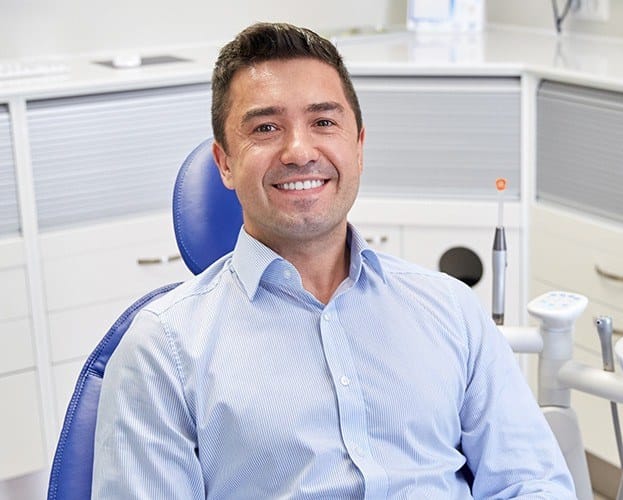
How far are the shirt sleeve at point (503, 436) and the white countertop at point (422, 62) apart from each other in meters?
1.15

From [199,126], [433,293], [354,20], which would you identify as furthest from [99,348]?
[354,20]

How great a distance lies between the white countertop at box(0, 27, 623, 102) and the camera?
2.68 meters

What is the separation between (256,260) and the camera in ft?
4.99

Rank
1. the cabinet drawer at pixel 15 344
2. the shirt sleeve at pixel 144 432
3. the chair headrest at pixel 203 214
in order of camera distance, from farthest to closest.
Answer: the cabinet drawer at pixel 15 344
the chair headrest at pixel 203 214
the shirt sleeve at pixel 144 432

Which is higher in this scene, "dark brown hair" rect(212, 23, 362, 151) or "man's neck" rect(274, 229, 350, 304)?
"dark brown hair" rect(212, 23, 362, 151)

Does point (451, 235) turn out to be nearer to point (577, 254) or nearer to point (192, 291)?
point (577, 254)

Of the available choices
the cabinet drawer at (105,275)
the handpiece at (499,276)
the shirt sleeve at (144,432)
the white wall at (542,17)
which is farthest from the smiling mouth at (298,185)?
the white wall at (542,17)

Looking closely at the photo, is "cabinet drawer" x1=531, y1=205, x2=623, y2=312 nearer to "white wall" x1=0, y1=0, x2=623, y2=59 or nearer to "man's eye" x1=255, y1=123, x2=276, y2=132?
"white wall" x1=0, y1=0, x2=623, y2=59

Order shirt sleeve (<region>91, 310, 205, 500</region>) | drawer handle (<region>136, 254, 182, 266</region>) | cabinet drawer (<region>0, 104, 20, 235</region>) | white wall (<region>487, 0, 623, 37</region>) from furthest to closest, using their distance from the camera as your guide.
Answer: white wall (<region>487, 0, 623, 37</region>) → drawer handle (<region>136, 254, 182, 266</region>) → cabinet drawer (<region>0, 104, 20, 235</region>) → shirt sleeve (<region>91, 310, 205, 500</region>)

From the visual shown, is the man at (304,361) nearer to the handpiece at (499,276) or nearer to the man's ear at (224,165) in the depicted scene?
the man's ear at (224,165)

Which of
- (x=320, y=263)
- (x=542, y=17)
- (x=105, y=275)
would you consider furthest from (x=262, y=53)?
(x=542, y=17)

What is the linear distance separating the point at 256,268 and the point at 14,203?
1.30 meters

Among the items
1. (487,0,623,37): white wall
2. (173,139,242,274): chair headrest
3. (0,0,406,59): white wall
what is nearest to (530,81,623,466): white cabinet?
(487,0,623,37): white wall

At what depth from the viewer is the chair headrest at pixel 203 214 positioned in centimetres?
180
